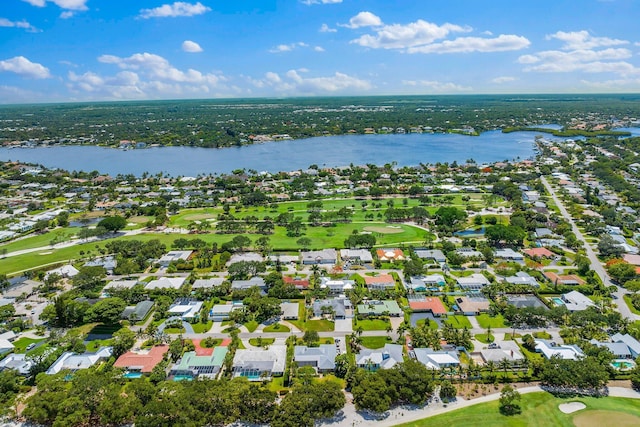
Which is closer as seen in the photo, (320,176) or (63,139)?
(320,176)

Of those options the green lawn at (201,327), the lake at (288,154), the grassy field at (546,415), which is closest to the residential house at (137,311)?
the green lawn at (201,327)

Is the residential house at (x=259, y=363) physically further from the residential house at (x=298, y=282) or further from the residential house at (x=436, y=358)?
the residential house at (x=298, y=282)

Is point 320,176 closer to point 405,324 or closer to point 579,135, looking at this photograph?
point 405,324

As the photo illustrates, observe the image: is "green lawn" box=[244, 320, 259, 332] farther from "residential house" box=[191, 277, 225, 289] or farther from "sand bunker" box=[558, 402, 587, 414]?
"sand bunker" box=[558, 402, 587, 414]

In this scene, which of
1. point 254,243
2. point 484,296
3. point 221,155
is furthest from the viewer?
point 221,155

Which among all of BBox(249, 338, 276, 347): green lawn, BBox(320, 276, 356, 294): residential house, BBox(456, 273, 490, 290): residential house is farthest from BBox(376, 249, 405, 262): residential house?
BBox(249, 338, 276, 347): green lawn

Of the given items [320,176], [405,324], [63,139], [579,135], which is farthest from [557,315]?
[63,139]

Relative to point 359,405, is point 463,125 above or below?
above

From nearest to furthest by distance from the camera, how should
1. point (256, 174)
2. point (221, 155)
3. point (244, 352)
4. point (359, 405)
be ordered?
point (359, 405)
point (244, 352)
point (256, 174)
point (221, 155)
